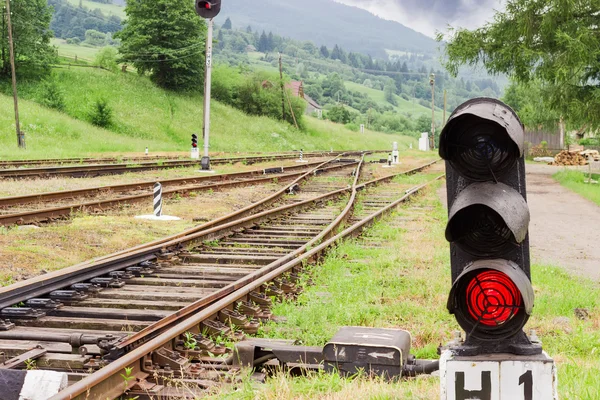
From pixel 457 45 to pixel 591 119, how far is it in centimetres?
655

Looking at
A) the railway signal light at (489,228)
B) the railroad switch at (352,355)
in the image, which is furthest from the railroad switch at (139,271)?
the railway signal light at (489,228)

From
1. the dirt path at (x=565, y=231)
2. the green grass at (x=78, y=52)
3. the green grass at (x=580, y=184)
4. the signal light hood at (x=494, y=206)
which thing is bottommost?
the green grass at (x=580, y=184)

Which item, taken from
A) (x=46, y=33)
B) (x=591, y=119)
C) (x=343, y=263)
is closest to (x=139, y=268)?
(x=343, y=263)

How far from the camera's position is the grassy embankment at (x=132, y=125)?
4144cm

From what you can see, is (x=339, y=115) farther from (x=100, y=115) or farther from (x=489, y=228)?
(x=489, y=228)

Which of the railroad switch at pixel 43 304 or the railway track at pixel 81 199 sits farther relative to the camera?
the railway track at pixel 81 199

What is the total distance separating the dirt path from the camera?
423 inches

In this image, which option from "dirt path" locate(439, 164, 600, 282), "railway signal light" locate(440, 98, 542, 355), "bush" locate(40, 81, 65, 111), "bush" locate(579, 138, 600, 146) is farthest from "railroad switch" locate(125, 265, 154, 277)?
"bush" locate(579, 138, 600, 146)

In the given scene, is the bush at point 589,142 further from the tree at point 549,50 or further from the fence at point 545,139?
the tree at point 549,50

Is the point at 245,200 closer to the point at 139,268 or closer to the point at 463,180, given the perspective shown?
the point at 139,268

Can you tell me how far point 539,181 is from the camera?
98.6ft

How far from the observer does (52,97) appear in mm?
51312

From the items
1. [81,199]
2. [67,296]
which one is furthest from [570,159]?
[67,296]

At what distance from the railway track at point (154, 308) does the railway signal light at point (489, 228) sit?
222 centimetres
